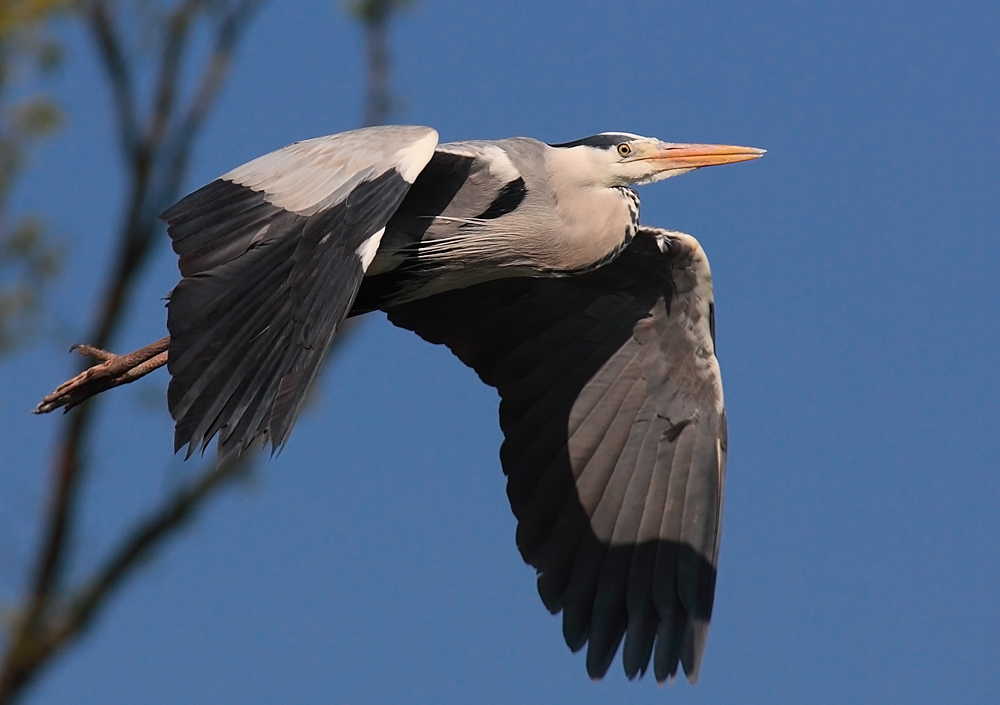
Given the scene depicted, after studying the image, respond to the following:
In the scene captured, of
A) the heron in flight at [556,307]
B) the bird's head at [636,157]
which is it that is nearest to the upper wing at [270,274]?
the heron in flight at [556,307]

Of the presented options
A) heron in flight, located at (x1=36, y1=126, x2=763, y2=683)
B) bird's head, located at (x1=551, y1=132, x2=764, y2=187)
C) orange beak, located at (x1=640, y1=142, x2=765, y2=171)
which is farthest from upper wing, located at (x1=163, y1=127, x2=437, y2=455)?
orange beak, located at (x1=640, y1=142, x2=765, y2=171)

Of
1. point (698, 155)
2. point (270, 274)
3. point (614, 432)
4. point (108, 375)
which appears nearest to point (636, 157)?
point (698, 155)

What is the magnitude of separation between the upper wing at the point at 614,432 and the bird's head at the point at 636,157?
0.23 metres

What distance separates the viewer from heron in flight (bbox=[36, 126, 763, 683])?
4594 mm

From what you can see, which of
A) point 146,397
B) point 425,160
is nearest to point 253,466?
point 146,397

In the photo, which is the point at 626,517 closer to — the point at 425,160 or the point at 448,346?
the point at 448,346

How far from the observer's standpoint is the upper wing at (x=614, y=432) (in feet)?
18.8

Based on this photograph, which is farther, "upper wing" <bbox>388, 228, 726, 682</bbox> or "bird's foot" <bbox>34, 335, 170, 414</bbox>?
"upper wing" <bbox>388, 228, 726, 682</bbox>

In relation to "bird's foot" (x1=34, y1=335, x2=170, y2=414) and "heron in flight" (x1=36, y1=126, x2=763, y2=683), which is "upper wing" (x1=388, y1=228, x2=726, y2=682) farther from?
"bird's foot" (x1=34, y1=335, x2=170, y2=414)

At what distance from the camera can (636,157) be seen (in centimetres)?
555

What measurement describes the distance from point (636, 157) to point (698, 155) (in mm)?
231

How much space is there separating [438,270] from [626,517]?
1230 millimetres

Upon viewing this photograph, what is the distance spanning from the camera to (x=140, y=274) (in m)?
6.15

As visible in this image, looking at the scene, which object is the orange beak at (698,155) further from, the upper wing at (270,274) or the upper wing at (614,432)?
the upper wing at (270,274)
